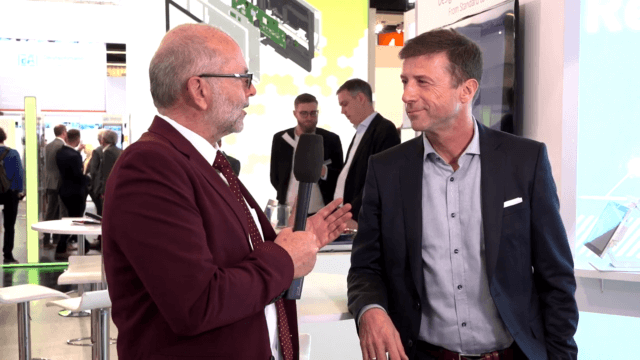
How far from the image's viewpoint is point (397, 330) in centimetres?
195

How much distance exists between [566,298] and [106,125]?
902cm

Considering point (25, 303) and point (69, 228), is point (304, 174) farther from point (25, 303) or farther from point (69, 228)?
point (69, 228)

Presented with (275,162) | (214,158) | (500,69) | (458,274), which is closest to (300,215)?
(214,158)

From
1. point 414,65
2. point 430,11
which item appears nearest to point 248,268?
point 414,65

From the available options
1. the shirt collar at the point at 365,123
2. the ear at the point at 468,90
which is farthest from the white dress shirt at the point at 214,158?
the shirt collar at the point at 365,123

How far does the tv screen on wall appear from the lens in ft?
10.6

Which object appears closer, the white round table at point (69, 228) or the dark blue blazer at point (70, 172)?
the white round table at point (69, 228)

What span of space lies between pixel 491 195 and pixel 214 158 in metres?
0.86

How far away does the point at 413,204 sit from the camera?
1.96 m

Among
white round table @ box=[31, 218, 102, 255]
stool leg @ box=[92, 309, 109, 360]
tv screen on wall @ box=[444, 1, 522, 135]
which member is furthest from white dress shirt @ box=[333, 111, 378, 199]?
white round table @ box=[31, 218, 102, 255]

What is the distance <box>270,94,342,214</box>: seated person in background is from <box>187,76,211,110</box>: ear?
3.70m

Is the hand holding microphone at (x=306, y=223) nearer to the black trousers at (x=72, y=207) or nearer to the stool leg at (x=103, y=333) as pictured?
the stool leg at (x=103, y=333)

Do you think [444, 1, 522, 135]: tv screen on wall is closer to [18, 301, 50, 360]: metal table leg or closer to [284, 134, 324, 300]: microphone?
[284, 134, 324, 300]: microphone

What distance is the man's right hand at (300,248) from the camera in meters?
1.48
